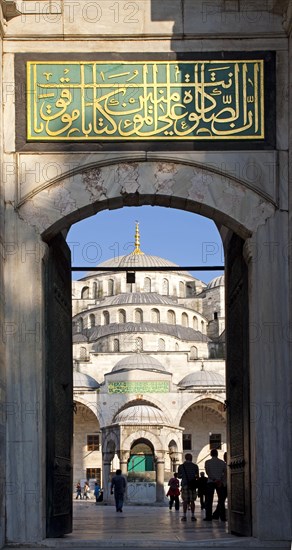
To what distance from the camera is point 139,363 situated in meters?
59.7

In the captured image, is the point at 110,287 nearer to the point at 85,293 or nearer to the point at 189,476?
the point at 85,293

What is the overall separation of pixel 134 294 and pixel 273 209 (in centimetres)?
6270

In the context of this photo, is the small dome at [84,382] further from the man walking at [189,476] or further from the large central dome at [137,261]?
the man walking at [189,476]

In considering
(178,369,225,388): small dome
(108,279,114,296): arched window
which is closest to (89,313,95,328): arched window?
→ (108,279,114,296): arched window

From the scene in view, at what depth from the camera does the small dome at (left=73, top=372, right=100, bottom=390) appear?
5931cm

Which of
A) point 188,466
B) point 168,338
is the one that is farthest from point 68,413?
point 168,338

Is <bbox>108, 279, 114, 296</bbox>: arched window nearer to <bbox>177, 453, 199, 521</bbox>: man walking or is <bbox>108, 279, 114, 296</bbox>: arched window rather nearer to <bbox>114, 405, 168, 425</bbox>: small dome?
<bbox>114, 405, 168, 425</bbox>: small dome

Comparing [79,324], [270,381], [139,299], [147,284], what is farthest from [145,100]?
[147,284]

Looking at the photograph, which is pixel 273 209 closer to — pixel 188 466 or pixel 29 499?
pixel 29 499

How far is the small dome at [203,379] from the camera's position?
194 feet

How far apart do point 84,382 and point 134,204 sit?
51.9 m

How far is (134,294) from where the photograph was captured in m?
71.1

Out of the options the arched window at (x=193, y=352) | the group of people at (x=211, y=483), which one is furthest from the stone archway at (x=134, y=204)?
the arched window at (x=193, y=352)

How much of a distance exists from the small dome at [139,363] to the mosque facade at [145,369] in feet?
0.20
